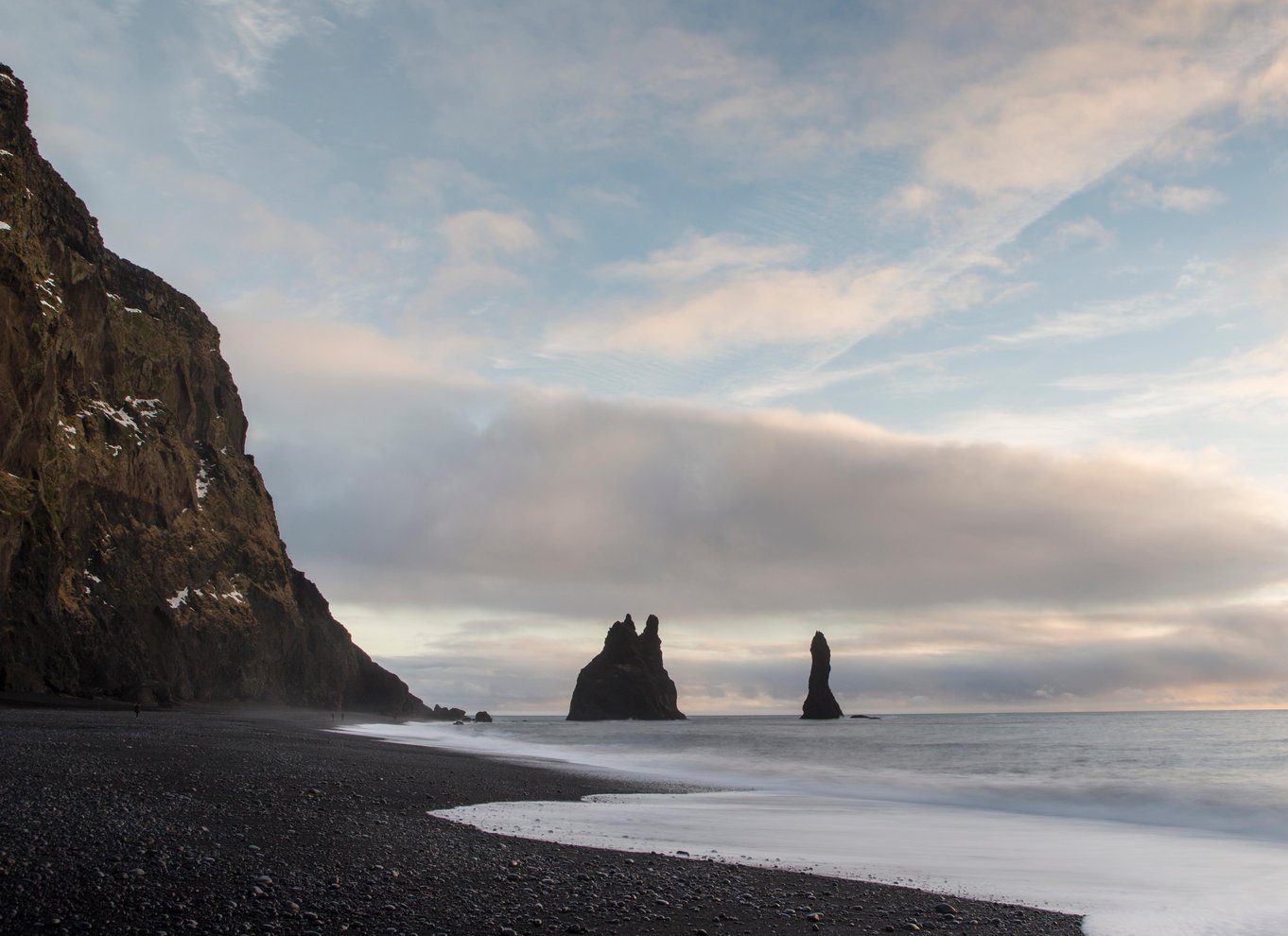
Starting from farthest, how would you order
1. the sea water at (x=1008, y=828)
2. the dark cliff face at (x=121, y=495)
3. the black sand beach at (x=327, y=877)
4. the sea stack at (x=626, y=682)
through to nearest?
1. the sea stack at (x=626, y=682)
2. the dark cliff face at (x=121, y=495)
3. the sea water at (x=1008, y=828)
4. the black sand beach at (x=327, y=877)

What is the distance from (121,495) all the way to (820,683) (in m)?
141

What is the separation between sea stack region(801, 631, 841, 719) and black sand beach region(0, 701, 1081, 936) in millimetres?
163078

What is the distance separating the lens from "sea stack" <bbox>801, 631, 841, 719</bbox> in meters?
171

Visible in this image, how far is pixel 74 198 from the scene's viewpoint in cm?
5666

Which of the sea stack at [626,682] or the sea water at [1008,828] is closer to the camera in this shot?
the sea water at [1008,828]

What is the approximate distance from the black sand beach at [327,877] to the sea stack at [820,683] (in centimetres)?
16308

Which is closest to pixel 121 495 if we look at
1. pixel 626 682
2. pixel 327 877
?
pixel 327 877

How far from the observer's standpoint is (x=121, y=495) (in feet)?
185

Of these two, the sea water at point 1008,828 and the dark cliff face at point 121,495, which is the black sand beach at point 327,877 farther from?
the dark cliff face at point 121,495

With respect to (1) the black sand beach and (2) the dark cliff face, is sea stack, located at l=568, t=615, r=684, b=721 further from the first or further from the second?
(1) the black sand beach

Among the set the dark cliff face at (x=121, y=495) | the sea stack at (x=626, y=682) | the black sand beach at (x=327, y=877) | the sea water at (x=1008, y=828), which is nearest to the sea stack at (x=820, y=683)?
the sea stack at (x=626, y=682)

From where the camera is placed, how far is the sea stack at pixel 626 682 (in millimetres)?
169250

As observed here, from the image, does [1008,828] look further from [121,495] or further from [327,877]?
[121,495]

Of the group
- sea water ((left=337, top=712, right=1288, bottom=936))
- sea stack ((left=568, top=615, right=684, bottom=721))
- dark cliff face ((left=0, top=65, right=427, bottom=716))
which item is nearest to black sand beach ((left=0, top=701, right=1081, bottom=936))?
sea water ((left=337, top=712, right=1288, bottom=936))
